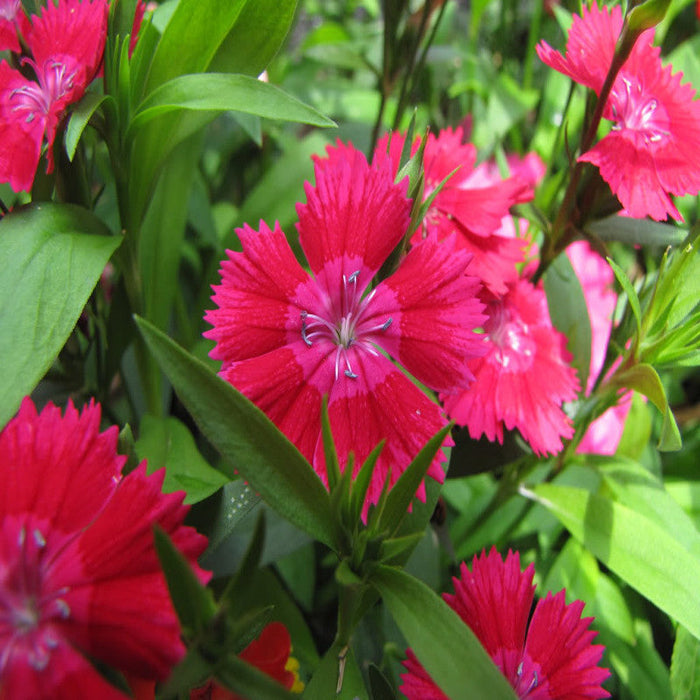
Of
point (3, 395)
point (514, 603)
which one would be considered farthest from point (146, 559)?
point (514, 603)

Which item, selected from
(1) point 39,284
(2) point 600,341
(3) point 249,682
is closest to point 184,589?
(3) point 249,682

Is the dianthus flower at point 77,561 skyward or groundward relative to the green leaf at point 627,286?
groundward

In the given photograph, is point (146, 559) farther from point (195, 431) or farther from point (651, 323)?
point (651, 323)

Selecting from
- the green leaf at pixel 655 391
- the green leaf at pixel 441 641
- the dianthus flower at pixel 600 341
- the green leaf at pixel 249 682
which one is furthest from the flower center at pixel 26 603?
the dianthus flower at pixel 600 341

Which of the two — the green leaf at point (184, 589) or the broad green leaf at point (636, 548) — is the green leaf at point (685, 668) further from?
the green leaf at point (184, 589)

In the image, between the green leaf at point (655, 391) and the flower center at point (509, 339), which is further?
the flower center at point (509, 339)

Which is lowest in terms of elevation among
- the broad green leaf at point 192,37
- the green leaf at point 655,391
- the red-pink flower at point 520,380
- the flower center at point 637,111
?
the red-pink flower at point 520,380

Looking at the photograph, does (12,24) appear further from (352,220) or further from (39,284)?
(352,220)

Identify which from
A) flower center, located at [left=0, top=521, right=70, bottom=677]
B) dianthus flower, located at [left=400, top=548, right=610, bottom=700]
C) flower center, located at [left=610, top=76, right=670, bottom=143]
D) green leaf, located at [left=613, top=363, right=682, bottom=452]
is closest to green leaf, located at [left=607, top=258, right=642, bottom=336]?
green leaf, located at [left=613, top=363, right=682, bottom=452]
